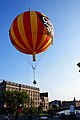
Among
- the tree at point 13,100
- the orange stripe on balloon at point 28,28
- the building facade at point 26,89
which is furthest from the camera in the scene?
the building facade at point 26,89

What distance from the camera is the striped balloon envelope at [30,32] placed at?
76.5ft

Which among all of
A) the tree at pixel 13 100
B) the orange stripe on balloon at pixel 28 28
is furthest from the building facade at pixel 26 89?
the orange stripe on balloon at pixel 28 28

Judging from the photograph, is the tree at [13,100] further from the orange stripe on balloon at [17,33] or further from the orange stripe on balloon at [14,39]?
the orange stripe on balloon at [17,33]

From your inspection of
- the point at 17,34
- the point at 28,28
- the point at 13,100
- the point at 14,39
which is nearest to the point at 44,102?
the point at 13,100

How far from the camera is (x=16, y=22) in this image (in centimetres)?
2375

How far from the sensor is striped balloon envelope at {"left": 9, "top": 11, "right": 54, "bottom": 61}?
23.3 m

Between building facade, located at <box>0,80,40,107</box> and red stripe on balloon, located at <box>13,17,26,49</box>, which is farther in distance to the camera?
building facade, located at <box>0,80,40,107</box>

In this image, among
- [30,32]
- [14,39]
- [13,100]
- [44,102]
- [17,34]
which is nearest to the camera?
[30,32]

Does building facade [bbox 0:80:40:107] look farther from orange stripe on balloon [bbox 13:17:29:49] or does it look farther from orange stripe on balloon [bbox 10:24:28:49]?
orange stripe on balloon [bbox 13:17:29:49]

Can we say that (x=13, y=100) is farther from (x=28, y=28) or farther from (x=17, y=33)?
(x=28, y=28)

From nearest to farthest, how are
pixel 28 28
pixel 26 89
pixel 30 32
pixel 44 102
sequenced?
pixel 30 32 < pixel 28 28 < pixel 26 89 < pixel 44 102

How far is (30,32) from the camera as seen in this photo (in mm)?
23234

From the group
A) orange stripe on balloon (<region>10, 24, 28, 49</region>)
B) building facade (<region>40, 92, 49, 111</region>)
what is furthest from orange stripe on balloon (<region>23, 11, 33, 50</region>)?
building facade (<region>40, 92, 49, 111</region>)

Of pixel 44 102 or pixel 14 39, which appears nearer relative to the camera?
pixel 14 39
